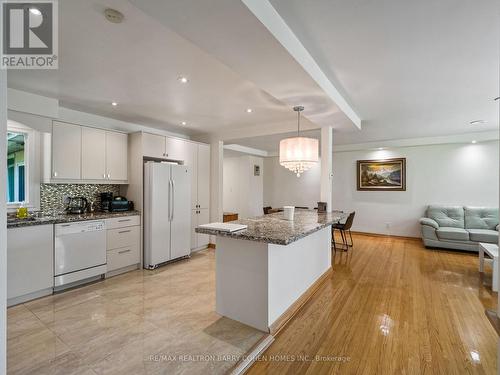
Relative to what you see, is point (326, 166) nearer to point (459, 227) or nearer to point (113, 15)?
point (113, 15)

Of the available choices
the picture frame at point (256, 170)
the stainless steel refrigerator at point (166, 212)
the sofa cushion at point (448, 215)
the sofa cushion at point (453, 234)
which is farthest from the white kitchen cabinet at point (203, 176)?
the sofa cushion at point (448, 215)

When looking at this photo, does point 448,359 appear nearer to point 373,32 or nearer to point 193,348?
point 193,348

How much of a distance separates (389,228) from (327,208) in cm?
346

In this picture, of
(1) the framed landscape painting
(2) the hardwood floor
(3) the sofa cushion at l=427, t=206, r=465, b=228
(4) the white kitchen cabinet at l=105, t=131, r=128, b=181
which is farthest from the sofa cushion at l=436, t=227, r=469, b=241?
(4) the white kitchen cabinet at l=105, t=131, r=128, b=181

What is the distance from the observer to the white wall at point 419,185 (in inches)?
206

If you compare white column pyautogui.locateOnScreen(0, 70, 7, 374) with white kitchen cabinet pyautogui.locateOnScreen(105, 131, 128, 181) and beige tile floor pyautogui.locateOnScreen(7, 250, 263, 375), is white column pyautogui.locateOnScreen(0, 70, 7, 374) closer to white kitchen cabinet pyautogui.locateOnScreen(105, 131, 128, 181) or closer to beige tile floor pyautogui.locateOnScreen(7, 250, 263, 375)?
beige tile floor pyautogui.locateOnScreen(7, 250, 263, 375)

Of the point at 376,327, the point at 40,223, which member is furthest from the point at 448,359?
the point at 40,223

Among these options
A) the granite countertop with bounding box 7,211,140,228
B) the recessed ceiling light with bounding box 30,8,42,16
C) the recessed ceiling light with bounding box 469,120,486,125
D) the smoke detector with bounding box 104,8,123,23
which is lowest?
the granite countertop with bounding box 7,211,140,228

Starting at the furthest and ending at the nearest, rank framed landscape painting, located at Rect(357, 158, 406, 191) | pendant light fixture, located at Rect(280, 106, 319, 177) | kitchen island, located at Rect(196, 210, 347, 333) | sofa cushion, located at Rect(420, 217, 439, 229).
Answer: framed landscape painting, located at Rect(357, 158, 406, 191), sofa cushion, located at Rect(420, 217, 439, 229), pendant light fixture, located at Rect(280, 106, 319, 177), kitchen island, located at Rect(196, 210, 347, 333)

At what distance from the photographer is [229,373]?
172 cm

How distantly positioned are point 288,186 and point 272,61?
6.04 meters

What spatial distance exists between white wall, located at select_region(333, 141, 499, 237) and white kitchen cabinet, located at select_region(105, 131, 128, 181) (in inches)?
208

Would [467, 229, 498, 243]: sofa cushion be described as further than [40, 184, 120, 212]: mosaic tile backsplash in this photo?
Yes

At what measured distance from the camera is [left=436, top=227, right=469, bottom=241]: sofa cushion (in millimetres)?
→ 4738
